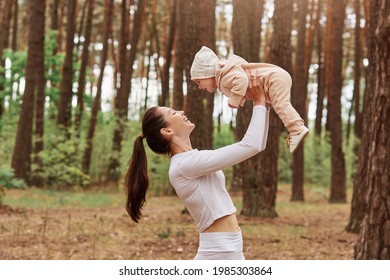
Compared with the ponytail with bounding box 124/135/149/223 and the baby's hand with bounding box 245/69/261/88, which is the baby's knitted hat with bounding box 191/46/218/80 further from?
the ponytail with bounding box 124/135/149/223

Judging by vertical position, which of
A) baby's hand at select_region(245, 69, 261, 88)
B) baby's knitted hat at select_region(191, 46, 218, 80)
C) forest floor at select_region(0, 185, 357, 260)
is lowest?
forest floor at select_region(0, 185, 357, 260)

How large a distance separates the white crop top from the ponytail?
21 centimetres

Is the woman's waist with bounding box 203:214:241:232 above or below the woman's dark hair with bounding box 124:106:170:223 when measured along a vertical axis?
below

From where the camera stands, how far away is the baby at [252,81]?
2885 mm

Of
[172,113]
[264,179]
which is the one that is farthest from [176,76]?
[172,113]

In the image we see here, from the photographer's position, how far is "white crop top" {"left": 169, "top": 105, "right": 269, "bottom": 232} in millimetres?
2908

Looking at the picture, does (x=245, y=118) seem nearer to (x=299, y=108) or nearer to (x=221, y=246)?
(x=299, y=108)

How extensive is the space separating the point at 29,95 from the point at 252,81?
15.1 metres

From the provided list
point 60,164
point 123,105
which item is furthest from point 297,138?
point 123,105

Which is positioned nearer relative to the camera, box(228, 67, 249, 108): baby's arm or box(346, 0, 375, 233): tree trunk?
box(228, 67, 249, 108): baby's arm

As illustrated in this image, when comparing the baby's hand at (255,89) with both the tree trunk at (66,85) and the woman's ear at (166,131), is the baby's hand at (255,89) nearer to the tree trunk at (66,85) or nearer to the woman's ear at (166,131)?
the woman's ear at (166,131)

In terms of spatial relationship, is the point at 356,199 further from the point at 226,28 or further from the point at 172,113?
the point at 226,28

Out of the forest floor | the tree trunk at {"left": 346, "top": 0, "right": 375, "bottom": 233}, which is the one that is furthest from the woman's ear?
the tree trunk at {"left": 346, "top": 0, "right": 375, "bottom": 233}
